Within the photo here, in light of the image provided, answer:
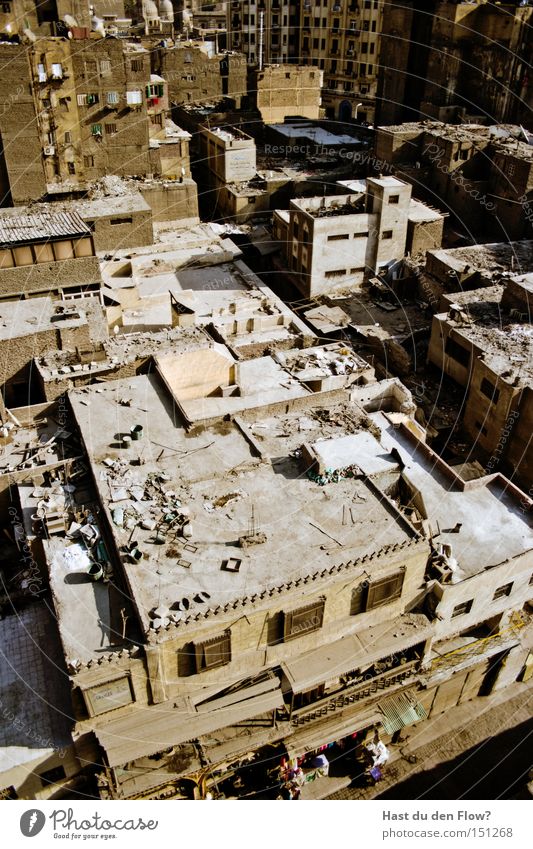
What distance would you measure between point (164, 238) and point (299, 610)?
128 ft

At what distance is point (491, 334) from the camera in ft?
122

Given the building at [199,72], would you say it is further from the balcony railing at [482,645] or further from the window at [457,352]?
the balcony railing at [482,645]

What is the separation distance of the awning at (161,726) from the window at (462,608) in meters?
7.58

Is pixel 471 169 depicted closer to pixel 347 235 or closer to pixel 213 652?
pixel 347 235

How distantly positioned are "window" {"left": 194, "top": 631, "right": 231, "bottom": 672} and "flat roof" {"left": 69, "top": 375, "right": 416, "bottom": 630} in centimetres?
100

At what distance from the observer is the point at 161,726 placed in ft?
64.1

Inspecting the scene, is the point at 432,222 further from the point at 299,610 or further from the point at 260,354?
the point at 299,610

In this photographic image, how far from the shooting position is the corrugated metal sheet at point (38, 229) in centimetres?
3341

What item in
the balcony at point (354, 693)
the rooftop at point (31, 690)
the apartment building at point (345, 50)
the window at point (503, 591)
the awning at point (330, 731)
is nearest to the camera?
the rooftop at point (31, 690)

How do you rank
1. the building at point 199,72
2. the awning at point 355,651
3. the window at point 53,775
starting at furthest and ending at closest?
the building at point 199,72
the awning at point 355,651
the window at point 53,775

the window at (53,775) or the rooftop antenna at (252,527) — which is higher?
the rooftop antenna at (252,527)

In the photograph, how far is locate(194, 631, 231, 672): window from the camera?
63.6 feet

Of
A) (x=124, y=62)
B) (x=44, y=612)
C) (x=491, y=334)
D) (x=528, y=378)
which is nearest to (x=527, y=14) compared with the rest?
(x=124, y=62)

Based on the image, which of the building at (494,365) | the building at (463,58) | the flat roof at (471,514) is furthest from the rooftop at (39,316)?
the building at (463,58)
